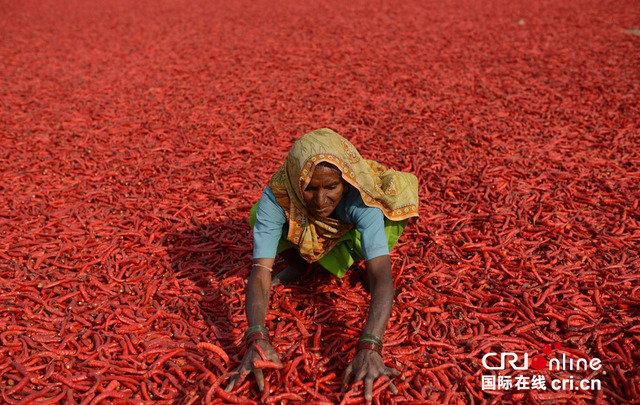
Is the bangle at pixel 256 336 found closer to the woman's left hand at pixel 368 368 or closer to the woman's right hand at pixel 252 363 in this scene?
the woman's right hand at pixel 252 363

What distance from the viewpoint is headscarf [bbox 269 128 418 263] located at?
10.1 feet

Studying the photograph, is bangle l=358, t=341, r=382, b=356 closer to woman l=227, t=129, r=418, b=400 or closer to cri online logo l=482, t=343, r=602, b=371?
woman l=227, t=129, r=418, b=400

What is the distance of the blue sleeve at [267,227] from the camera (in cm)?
332

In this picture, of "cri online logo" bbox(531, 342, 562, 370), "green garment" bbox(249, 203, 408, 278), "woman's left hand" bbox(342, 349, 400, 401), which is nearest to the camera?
"woman's left hand" bbox(342, 349, 400, 401)

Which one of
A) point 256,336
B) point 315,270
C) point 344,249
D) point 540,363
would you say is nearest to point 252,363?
point 256,336

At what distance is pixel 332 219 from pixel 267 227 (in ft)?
1.66

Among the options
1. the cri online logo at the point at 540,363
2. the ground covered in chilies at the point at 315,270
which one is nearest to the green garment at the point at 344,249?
the ground covered in chilies at the point at 315,270

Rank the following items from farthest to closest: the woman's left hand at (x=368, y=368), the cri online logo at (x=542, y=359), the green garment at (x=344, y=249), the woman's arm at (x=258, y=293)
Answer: the green garment at (x=344, y=249) < the cri online logo at (x=542, y=359) < the woman's arm at (x=258, y=293) < the woman's left hand at (x=368, y=368)

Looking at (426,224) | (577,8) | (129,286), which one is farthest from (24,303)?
(577,8)

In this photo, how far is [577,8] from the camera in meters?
16.9

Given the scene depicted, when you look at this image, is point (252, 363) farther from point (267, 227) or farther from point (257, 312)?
point (267, 227)

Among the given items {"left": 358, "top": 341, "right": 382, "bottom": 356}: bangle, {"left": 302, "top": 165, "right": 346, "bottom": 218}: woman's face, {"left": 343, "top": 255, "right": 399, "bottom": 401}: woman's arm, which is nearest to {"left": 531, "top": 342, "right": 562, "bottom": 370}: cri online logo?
{"left": 343, "top": 255, "right": 399, "bottom": 401}: woman's arm

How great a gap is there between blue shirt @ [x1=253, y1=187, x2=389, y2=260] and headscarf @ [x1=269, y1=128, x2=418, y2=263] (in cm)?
6

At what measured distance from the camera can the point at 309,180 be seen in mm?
3084
